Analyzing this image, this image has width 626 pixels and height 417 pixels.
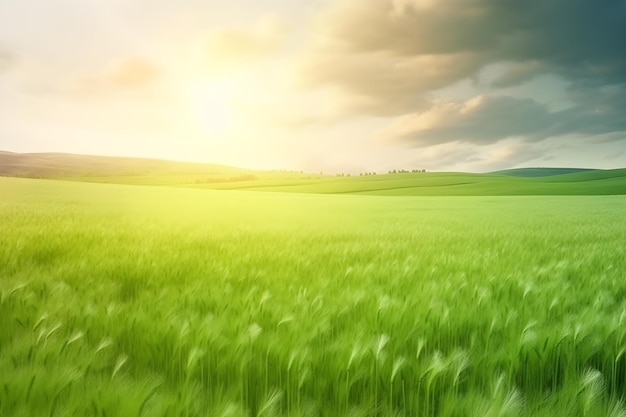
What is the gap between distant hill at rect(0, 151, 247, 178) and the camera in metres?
60.7

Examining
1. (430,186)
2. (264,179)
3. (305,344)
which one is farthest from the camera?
(264,179)

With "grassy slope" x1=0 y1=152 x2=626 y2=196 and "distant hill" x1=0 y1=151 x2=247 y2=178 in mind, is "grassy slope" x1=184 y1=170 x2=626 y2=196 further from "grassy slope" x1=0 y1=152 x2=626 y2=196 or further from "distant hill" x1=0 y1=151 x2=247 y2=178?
"distant hill" x1=0 y1=151 x2=247 y2=178

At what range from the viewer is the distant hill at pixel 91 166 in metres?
60.7

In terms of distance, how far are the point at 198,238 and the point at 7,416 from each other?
23.0 ft

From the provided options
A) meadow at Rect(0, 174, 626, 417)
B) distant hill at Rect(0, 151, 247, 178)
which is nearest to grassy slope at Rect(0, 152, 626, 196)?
distant hill at Rect(0, 151, 247, 178)

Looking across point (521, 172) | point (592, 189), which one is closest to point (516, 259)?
point (592, 189)

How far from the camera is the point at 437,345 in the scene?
9.01 ft

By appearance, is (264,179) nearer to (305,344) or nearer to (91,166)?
(91,166)

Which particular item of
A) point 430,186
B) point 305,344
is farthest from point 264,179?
point 305,344

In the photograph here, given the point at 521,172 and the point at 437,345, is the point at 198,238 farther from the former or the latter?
the point at 521,172

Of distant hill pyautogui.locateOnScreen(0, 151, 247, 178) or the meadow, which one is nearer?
the meadow

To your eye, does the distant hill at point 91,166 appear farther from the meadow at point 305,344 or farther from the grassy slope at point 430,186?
the meadow at point 305,344

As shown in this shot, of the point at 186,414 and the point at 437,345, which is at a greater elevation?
the point at 186,414

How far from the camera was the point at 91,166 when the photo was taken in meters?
68.4
